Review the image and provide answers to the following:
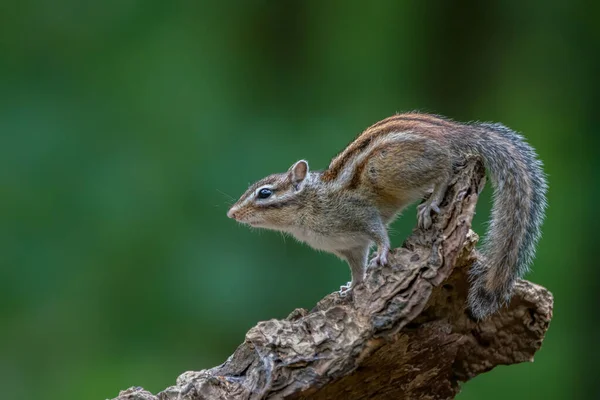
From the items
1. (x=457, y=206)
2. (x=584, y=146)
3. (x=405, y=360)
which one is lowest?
(x=405, y=360)

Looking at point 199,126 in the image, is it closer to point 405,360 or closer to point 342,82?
point 342,82

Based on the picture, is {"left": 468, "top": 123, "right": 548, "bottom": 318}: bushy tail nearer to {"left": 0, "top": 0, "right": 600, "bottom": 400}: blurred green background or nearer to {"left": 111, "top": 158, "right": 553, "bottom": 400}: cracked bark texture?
{"left": 111, "top": 158, "right": 553, "bottom": 400}: cracked bark texture

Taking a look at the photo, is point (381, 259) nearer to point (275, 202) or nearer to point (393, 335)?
point (393, 335)

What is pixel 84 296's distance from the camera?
5105 millimetres

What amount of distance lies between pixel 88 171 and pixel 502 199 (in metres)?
2.91

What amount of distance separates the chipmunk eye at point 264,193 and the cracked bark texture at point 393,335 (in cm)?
62

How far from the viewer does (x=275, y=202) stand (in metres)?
3.29

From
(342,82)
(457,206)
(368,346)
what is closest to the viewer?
(368,346)

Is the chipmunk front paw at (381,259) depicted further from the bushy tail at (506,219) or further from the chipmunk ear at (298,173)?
the chipmunk ear at (298,173)

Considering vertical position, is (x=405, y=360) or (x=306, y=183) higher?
(x=306, y=183)

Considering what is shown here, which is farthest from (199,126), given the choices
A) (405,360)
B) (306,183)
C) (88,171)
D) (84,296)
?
(405,360)

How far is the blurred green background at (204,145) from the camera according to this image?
4.92m

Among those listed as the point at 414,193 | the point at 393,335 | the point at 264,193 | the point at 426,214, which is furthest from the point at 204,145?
the point at 393,335

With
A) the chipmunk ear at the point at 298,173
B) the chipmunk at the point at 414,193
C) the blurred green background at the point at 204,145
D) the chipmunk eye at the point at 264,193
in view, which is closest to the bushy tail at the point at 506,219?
the chipmunk at the point at 414,193
